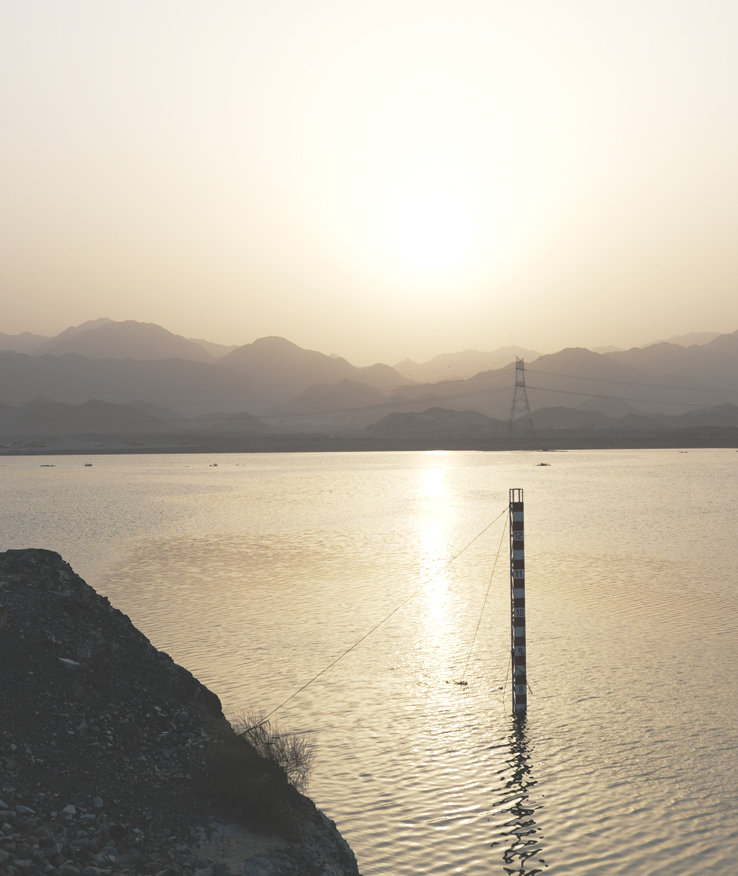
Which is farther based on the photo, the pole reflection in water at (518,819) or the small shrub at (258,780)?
the pole reflection in water at (518,819)

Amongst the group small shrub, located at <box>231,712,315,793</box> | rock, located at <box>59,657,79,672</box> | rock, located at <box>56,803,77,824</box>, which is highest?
rock, located at <box>59,657,79,672</box>

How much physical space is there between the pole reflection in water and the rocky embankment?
1.87 metres

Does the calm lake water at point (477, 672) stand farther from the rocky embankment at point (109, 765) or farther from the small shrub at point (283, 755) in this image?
the rocky embankment at point (109, 765)

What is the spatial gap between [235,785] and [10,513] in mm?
47810

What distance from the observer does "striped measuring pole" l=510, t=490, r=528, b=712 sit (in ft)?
Answer: 44.1

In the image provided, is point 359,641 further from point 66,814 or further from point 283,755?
point 66,814

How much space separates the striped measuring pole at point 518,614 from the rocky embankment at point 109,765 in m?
5.21

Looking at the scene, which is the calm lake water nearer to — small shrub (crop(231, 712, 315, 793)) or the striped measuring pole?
the striped measuring pole

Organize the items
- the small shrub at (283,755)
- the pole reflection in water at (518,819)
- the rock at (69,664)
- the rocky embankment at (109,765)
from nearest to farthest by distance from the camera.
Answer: the rocky embankment at (109,765) → the pole reflection in water at (518,819) → the small shrub at (283,755) → the rock at (69,664)

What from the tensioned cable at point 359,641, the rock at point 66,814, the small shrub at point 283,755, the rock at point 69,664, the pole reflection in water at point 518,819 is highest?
the rock at point 69,664

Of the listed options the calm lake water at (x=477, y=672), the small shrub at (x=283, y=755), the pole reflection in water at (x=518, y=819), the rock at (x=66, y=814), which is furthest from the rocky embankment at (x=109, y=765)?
the pole reflection in water at (x=518, y=819)

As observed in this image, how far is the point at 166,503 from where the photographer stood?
60.0 meters

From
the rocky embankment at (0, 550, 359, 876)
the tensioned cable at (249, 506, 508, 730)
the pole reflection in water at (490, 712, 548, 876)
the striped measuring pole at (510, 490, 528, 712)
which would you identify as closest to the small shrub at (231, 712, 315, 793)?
the tensioned cable at (249, 506, 508, 730)

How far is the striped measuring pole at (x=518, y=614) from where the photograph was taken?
13.4 m
